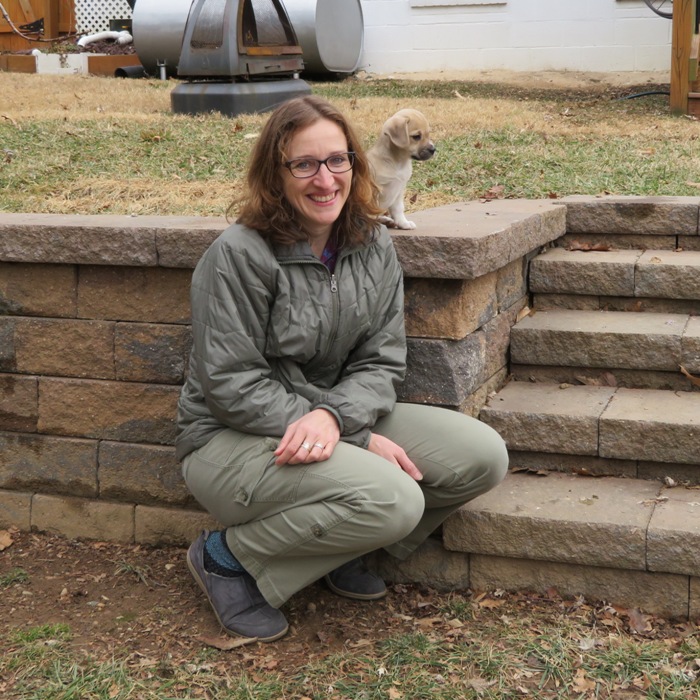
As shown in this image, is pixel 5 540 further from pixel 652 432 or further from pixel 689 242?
pixel 689 242

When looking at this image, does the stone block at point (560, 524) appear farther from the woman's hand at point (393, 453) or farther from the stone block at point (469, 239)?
the stone block at point (469, 239)

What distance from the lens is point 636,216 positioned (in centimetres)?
484

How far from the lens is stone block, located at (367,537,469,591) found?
365 centimetres

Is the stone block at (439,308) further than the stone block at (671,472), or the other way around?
the stone block at (671,472)

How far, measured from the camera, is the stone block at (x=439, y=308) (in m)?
3.65

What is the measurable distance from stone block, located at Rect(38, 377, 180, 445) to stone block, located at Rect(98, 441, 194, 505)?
0.14 feet

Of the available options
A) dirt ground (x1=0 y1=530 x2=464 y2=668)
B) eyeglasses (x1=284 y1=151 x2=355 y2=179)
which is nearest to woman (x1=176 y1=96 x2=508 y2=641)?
eyeglasses (x1=284 y1=151 x2=355 y2=179)

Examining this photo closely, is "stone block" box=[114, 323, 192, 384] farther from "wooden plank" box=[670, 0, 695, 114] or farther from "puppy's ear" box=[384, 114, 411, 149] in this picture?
"wooden plank" box=[670, 0, 695, 114]

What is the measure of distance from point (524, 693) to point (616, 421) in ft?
3.85

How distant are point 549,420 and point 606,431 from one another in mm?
208

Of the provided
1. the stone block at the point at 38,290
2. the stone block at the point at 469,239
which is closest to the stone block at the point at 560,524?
the stone block at the point at 469,239

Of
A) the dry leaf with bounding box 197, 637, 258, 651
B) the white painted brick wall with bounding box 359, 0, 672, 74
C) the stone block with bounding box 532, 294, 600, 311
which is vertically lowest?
the dry leaf with bounding box 197, 637, 258, 651

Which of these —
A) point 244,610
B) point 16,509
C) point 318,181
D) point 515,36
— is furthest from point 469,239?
point 515,36

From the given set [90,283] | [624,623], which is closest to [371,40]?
[90,283]
